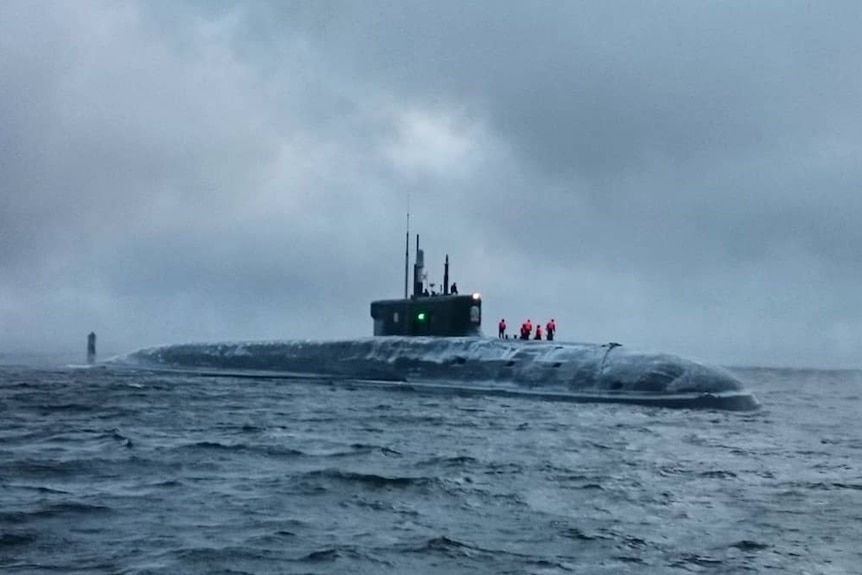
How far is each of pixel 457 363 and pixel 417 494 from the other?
21.7 metres

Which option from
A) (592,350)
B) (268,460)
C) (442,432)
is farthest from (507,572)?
(592,350)

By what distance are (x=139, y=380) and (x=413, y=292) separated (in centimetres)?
1105

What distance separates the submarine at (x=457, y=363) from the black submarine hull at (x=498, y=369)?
0.11 ft

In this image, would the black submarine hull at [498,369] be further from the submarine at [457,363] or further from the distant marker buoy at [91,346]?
the distant marker buoy at [91,346]

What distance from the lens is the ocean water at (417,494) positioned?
9188 mm

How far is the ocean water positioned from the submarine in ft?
17.8

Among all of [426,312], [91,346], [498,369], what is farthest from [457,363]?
[91,346]

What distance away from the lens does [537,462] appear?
1561cm

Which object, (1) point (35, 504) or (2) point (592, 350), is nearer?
→ (1) point (35, 504)

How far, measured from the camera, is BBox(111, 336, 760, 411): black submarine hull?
93.0 feet

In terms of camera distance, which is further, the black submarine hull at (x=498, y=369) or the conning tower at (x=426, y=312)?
the conning tower at (x=426, y=312)

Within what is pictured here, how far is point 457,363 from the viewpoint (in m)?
34.2

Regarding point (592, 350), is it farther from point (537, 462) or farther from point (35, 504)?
point (35, 504)

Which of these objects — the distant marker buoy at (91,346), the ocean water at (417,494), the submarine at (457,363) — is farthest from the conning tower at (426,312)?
the distant marker buoy at (91,346)
